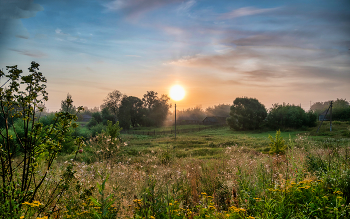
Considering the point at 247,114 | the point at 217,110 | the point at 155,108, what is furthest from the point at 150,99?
the point at 217,110

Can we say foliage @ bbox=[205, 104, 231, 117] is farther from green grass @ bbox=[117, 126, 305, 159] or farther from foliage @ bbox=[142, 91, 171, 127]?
green grass @ bbox=[117, 126, 305, 159]

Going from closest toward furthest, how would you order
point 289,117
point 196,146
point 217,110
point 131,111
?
1. point 196,146
2. point 289,117
3. point 131,111
4. point 217,110

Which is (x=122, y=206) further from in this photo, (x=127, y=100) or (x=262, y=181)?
(x=127, y=100)

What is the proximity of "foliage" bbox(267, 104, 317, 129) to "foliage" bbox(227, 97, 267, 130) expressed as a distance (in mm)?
1773

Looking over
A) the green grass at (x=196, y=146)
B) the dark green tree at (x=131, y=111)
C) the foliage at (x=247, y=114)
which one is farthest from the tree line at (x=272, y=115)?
the dark green tree at (x=131, y=111)

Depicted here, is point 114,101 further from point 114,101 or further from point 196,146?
point 196,146

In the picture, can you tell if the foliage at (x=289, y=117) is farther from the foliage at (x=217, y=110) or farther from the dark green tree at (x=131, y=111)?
the foliage at (x=217, y=110)

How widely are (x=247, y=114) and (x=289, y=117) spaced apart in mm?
7361

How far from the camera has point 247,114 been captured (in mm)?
41156

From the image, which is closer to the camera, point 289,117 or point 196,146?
point 196,146

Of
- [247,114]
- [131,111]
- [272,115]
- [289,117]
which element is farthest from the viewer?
[131,111]

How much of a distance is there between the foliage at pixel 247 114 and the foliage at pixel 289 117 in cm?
177

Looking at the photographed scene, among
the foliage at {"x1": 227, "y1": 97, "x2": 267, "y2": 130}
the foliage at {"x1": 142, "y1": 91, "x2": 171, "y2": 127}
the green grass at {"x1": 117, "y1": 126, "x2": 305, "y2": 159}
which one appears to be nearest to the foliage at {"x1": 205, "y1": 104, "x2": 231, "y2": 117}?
the foliage at {"x1": 142, "y1": 91, "x2": 171, "y2": 127}

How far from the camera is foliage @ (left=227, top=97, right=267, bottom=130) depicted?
40.9 meters
